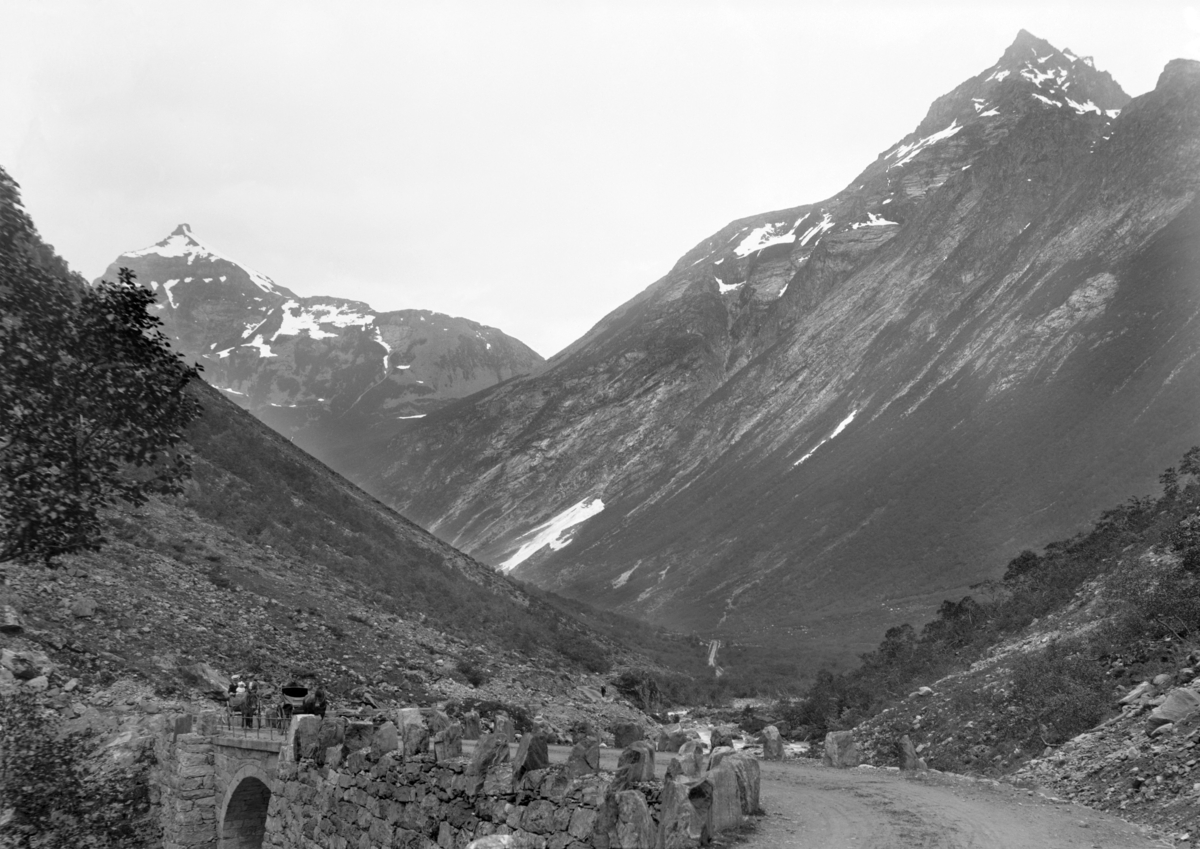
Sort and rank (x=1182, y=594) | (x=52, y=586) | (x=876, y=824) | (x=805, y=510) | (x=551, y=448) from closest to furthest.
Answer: (x=876, y=824) < (x=1182, y=594) < (x=52, y=586) < (x=805, y=510) < (x=551, y=448)

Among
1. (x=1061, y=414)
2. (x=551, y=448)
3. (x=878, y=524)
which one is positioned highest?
(x=551, y=448)

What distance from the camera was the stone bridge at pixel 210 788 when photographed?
1730 centimetres

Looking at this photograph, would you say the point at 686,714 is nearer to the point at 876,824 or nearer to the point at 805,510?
the point at 876,824

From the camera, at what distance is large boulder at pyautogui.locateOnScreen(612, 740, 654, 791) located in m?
8.76

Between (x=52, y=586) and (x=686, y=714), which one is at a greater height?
(x=52, y=586)

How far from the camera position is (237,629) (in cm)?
2508

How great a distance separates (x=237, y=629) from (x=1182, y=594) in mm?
25949

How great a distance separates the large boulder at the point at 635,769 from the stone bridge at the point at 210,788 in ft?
37.2

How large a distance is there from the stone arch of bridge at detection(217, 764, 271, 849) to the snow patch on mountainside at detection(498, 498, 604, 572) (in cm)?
10426

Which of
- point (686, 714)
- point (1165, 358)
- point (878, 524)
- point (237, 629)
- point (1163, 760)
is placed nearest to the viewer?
point (1163, 760)

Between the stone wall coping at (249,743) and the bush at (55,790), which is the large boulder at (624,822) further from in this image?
the bush at (55,790)

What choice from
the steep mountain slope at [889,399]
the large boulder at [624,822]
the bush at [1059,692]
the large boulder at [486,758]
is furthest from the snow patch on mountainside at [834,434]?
the large boulder at [624,822]

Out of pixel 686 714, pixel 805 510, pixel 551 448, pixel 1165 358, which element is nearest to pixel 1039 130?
pixel 1165 358

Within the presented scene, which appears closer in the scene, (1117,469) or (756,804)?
Result: (756,804)
